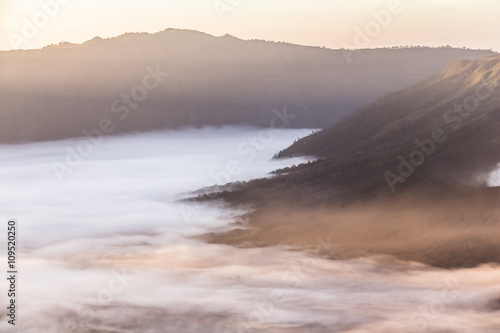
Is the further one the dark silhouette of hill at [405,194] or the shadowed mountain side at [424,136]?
the shadowed mountain side at [424,136]

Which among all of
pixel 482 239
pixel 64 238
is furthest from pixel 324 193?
pixel 64 238

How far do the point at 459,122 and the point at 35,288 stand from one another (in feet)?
191

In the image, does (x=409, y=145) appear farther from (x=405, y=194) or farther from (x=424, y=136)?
(x=405, y=194)

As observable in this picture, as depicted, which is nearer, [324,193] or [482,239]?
[482,239]

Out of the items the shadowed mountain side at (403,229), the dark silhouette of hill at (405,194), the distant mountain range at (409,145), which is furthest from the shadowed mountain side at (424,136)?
the shadowed mountain side at (403,229)

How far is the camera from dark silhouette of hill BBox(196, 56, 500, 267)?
74.1m

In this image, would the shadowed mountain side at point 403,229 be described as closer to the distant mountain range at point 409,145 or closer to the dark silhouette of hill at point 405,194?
the dark silhouette of hill at point 405,194

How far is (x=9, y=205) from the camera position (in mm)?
162625

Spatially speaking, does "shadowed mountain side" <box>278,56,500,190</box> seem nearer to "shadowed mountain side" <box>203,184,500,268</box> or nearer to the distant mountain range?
the distant mountain range

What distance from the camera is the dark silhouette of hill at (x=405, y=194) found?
74.1m

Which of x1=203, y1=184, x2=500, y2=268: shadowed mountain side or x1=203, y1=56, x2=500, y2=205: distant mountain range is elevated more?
x1=203, y1=56, x2=500, y2=205: distant mountain range

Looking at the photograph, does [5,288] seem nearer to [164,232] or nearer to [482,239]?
[164,232]

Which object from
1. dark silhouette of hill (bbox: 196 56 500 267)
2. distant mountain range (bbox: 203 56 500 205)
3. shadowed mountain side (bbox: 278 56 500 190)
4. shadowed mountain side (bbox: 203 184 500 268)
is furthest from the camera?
distant mountain range (bbox: 203 56 500 205)

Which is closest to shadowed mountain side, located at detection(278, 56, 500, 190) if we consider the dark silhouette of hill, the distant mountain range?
the distant mountain range
